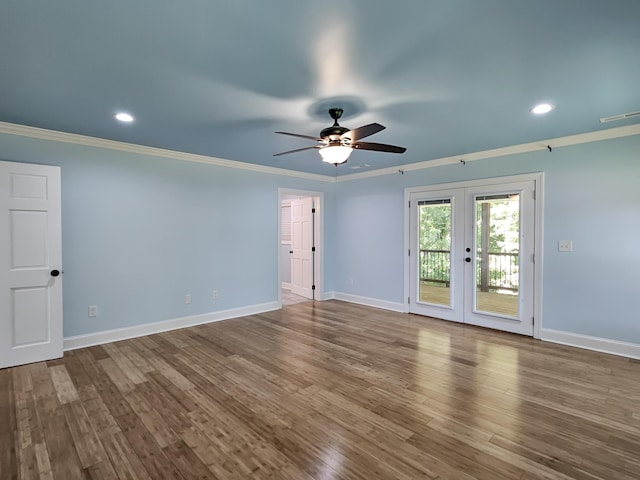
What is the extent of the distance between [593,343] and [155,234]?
5687mm

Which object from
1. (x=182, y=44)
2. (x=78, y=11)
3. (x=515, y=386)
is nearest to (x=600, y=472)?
(x=515, y=386)

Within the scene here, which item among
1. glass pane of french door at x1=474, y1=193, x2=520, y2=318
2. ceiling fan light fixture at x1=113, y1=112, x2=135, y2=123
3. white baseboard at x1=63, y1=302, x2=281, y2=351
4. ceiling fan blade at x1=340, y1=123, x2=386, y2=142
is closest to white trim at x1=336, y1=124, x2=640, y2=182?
glass pane of french door at x1=474, y1=193, x2=520, y2=318

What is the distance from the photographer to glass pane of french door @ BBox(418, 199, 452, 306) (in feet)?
16.6

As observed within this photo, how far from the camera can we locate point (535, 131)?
11.8 feet

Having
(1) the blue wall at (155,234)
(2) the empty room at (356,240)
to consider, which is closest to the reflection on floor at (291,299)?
(2) the empty room at (356,240)

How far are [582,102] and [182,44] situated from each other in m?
3.23

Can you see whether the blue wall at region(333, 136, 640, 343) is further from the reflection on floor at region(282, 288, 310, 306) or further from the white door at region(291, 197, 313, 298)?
the reflection on floor at region(282, 288, 310, 306)

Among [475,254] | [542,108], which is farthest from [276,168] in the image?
[542,108]

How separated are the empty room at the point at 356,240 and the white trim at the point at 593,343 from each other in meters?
0.02

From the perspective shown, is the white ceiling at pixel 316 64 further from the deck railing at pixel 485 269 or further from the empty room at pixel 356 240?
the deck railing at pixel 485 269

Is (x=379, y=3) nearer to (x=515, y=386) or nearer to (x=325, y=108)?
(x=325, y=108)

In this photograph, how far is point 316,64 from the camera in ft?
7.04

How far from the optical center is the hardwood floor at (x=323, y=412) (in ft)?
6.33

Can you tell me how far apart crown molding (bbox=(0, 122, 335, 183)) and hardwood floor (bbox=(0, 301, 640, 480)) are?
2.49 metres
